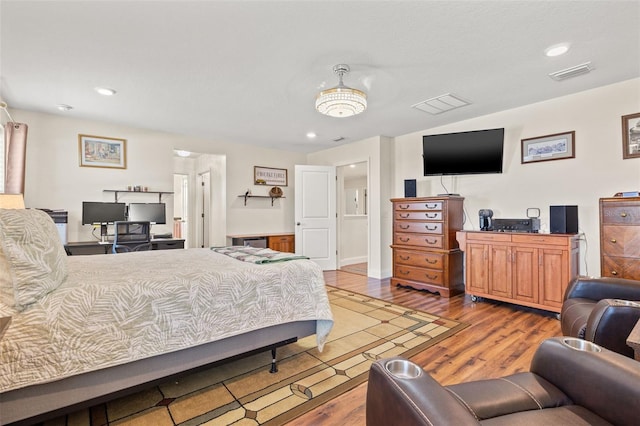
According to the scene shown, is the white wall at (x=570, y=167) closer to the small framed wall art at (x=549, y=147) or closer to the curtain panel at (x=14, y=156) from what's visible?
the small framed wall art at (x=549, y=147)

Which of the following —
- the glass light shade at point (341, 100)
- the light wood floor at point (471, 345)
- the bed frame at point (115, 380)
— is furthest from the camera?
the glass light shade at point (341, 100)

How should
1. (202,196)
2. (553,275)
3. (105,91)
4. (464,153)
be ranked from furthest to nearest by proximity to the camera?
(202,196)
(464,153)
(105,91)
(553,275)

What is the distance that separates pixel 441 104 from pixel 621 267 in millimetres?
2379

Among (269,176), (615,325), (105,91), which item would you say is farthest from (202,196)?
(615,325)

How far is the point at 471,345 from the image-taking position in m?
2.47

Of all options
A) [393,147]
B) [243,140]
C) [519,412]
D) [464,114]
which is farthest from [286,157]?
[519,412]

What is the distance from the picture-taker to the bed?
1.29 m

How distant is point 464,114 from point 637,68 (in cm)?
160

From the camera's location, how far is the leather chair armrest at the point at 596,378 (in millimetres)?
916

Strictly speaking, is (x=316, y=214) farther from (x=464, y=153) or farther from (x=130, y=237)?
(x=130, y=237)

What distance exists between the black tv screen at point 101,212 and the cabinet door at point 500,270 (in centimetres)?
497

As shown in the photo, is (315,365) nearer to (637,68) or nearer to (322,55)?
(322,55)

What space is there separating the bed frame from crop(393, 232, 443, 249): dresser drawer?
9.20ft

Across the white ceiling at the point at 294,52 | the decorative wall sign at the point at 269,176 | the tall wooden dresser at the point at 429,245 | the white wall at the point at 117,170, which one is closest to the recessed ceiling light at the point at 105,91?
the white ceiling at the point at 294,52
